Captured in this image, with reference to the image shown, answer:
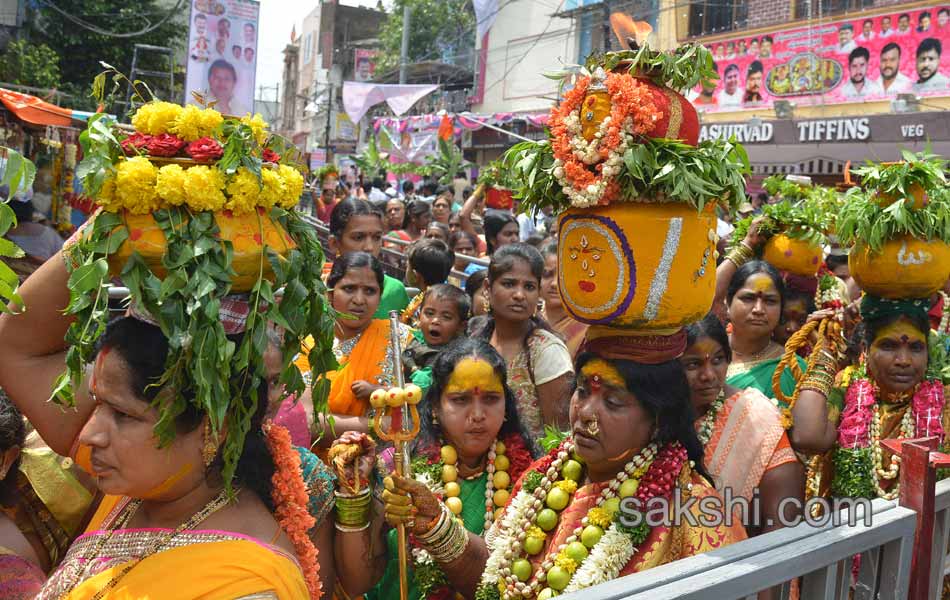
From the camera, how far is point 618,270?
8.57 feet

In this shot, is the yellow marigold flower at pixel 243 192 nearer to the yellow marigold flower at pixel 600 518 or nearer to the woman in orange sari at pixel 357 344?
the yellow marigold flower at pixel 600 518

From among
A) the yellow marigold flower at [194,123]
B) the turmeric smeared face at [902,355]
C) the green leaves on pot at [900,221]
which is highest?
the green leaves on pot at [900,221]

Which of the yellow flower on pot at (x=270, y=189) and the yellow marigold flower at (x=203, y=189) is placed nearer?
the yellow marigold flower at (x=203, y=189)

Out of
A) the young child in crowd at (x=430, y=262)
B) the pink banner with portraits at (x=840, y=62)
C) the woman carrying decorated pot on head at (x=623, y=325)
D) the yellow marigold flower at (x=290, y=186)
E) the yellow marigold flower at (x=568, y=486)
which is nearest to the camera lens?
the yellow marigold flower at (x=290, y=186)

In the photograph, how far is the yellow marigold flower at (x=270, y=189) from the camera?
1925mm

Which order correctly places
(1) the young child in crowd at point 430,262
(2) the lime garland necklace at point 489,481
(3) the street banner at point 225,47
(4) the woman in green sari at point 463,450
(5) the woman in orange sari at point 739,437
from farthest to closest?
(3) the street banner at point 225,47, (1) the young child in crowd at point 430,262, (5) the woman in orange sari at point 739,437, (2) the lime garland necklace at point 489,481, (4) the woman in green sari at point 463,450

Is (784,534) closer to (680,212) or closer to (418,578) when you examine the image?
(680,212)

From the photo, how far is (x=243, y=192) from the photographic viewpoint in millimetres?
1877

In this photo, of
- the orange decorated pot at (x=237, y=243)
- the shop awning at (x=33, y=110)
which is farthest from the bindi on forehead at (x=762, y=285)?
the shop awning at (x=33, y=110)

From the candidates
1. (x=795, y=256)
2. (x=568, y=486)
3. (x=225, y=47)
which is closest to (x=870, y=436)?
(x=795, y=256)

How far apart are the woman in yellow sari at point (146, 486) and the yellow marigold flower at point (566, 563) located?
856mm

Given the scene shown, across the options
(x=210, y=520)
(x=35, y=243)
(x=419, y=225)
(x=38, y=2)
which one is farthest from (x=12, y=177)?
(x=38, y=2)

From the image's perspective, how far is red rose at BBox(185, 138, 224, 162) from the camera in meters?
1.89

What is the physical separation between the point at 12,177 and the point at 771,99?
710 inches
